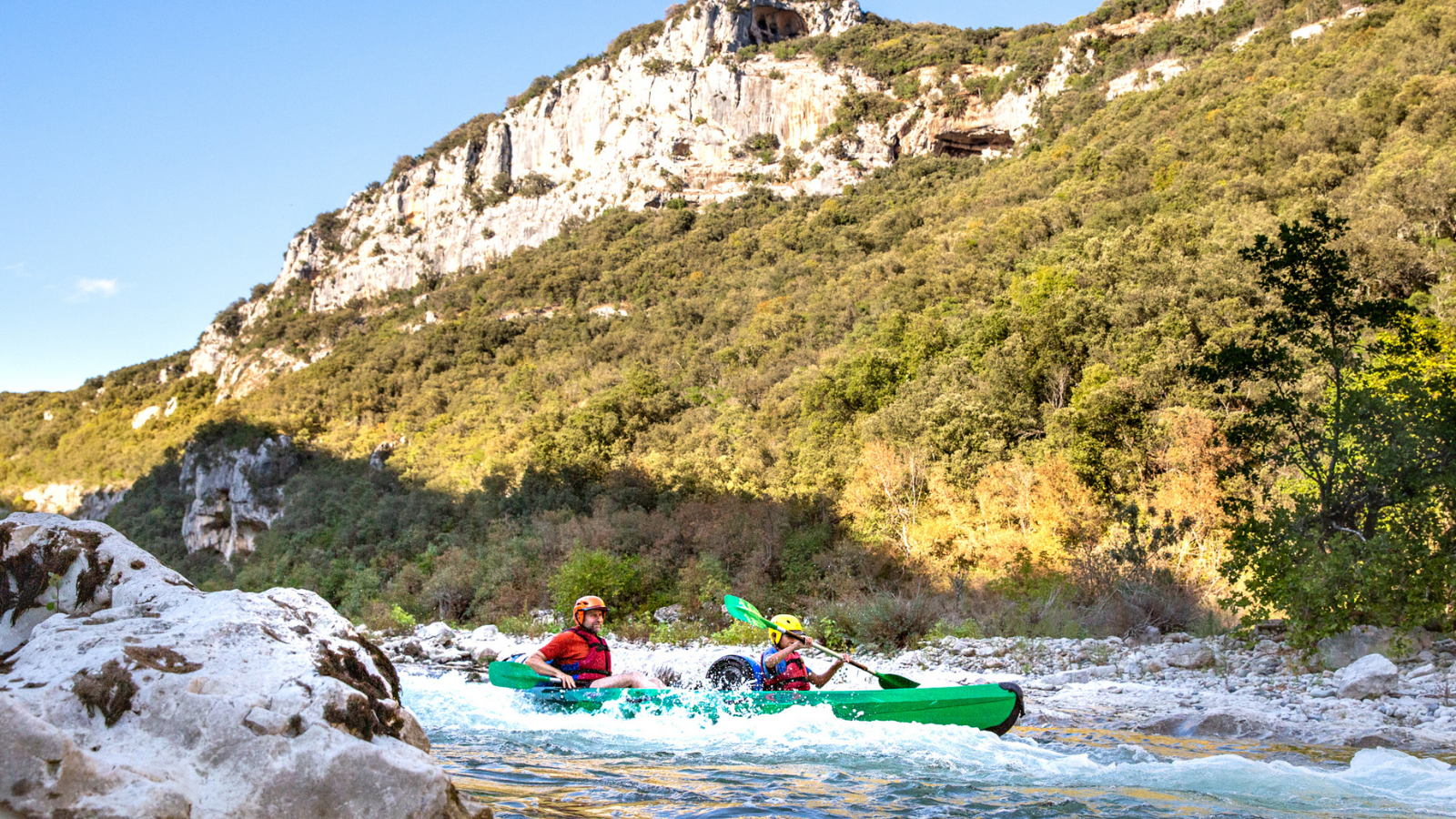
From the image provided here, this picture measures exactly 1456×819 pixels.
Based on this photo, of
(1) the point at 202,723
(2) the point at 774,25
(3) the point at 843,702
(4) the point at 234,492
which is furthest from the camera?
(2) the point at 774,25

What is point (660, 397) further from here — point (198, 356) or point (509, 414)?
point (198, 356)

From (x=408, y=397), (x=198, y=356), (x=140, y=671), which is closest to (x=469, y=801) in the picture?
(x=140, y=671)

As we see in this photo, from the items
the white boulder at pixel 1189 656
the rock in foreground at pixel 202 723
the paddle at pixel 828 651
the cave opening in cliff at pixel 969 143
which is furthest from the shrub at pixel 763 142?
the rock in foreground at pixel 202 723

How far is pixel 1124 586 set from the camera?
13.4 meters

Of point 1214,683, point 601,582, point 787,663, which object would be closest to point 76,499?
point 601,582

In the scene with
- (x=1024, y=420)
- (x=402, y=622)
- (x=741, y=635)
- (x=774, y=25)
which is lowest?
(x=402, y=622)

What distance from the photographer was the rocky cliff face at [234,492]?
45094mm

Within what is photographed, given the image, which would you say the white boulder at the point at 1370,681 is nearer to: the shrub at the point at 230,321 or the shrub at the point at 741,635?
the shrub at the point at 741,635

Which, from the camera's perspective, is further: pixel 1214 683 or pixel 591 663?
pixel 591 663

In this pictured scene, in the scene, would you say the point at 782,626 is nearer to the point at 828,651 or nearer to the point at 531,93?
the point at 828,651

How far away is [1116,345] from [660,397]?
1924cm

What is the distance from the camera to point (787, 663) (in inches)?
329

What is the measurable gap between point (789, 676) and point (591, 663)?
7.11 ft

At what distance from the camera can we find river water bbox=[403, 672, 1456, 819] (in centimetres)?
501
